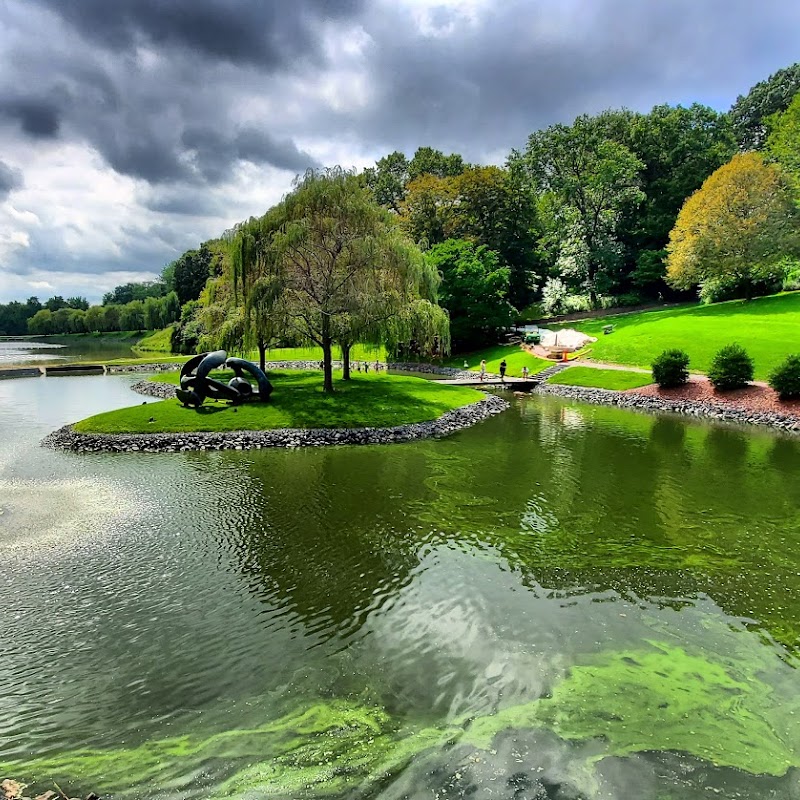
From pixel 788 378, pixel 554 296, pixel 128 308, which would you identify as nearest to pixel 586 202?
pixel 554 296

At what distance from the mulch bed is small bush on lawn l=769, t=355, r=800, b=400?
0.43 metres

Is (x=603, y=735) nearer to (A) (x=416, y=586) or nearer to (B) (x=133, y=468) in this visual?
(A) (x=416, y=586)

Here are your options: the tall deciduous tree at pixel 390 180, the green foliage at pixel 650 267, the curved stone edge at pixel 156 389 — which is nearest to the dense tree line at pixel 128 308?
the curved stone edge at pixel 156 389

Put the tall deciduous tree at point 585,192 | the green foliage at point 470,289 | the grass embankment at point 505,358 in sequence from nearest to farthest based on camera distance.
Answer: the grass embankment at point 505,358
the green foliage at point 470,289
the tall deciduous tree at point 585,192

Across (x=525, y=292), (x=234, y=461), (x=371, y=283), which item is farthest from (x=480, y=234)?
(x=234, y=461)

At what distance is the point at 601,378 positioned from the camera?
121 feet

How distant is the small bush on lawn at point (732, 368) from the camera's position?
29.4 metres

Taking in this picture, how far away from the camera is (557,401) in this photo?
34594 mm

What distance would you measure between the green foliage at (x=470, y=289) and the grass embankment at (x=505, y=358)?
90.5 inches

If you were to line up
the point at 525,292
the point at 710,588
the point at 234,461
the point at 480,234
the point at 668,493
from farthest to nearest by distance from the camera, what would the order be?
the point at 525,292 → the point at 480,234 → the point at 234,461 → the point at 668,493 → the point at 710,588

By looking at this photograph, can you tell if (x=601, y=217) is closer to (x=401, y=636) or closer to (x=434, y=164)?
(x=434, y=164)

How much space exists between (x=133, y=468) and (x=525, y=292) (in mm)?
58062

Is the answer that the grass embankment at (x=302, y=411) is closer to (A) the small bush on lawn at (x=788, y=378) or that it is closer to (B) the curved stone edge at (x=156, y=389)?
(B) the curved stone edge at (x=156, y=389)

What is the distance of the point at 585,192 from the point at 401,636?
67569mm
